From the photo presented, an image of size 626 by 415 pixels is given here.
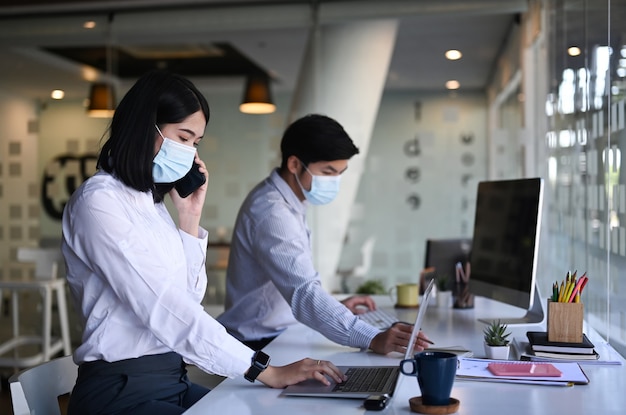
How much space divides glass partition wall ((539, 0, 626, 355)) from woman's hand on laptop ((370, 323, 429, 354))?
60cm

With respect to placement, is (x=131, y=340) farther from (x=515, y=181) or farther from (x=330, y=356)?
(x=515, y=181)

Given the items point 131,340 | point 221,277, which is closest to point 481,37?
point 221,277

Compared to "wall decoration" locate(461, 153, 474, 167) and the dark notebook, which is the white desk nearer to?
the dark notebook

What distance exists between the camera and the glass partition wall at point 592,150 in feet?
7.69

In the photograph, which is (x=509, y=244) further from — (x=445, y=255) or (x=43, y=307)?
(x=43, y=307)

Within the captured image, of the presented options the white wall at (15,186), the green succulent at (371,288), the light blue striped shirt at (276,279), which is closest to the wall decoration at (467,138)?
the green succulent at (371,288)

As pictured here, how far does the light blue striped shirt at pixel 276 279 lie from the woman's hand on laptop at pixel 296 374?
442 mm

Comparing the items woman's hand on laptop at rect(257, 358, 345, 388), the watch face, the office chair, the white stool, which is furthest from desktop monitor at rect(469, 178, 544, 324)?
the white stool

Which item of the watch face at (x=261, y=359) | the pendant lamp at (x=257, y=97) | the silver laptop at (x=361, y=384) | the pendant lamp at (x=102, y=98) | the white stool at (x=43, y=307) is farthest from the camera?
the pendant lamp at (x=102, y=98)

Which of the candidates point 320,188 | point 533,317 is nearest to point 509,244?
point 533,317

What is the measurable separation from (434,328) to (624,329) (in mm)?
610

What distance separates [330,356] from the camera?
2178 millimetres

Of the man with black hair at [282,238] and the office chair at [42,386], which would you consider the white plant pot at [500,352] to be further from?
the office chair at [42,386]

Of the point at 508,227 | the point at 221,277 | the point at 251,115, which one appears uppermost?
the point at 251,115
